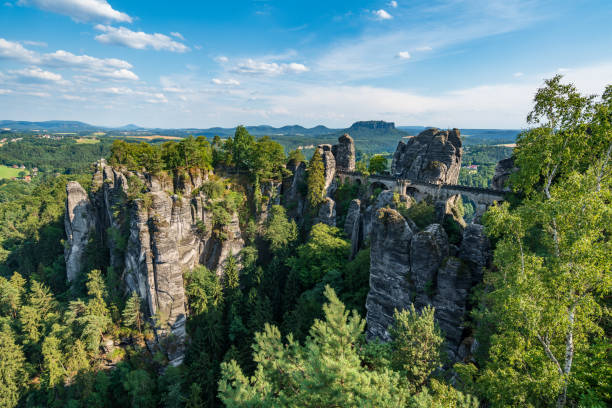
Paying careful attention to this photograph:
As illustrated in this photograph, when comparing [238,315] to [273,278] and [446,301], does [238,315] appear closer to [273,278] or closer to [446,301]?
[273,278]

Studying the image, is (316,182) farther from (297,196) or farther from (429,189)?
(429,189)

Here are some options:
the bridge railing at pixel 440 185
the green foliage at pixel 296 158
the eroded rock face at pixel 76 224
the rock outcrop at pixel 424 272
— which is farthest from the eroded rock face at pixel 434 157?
the eroded rock face at pixel 76 224

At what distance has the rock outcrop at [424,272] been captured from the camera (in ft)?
64.1

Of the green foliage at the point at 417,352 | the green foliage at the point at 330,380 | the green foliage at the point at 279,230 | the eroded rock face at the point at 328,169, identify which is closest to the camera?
the green foliage at the point at 330,380

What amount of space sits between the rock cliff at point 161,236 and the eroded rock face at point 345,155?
79.1 ft

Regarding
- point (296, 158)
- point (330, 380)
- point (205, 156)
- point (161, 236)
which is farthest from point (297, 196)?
point (330, 380)

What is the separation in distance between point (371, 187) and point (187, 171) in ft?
97.1

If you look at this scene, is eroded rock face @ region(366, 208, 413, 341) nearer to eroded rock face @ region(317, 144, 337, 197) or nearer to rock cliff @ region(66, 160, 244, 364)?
rock cliff @ region(66, 160, 244, 364)

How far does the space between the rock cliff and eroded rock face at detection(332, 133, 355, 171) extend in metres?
24.1

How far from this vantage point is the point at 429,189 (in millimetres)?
40625

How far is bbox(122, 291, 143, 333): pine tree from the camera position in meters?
31.9

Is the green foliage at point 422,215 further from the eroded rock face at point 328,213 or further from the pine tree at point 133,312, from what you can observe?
the pine tree at point 133,312

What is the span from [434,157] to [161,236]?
134ft

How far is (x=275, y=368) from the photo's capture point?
15680 mm
